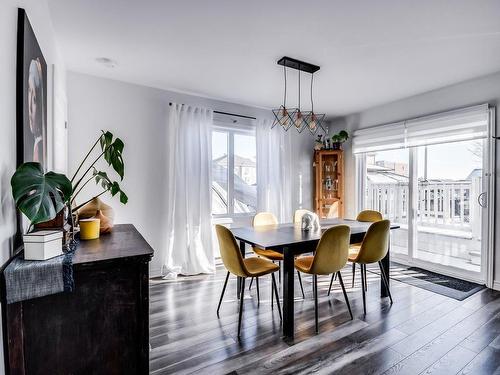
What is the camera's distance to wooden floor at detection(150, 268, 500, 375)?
72.3 inches

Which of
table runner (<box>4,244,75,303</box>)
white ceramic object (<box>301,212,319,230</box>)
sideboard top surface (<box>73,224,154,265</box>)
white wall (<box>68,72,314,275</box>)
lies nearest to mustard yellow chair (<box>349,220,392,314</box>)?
white ceramic object (<box>301,212,319,230</box>)

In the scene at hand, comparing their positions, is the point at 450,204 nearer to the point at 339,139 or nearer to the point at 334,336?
the point at 339,139

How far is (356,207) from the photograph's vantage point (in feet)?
15.5

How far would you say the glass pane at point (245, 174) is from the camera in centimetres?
428

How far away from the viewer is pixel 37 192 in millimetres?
1012

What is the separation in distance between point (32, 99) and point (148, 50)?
1.44m

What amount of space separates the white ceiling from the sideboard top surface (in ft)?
5.19

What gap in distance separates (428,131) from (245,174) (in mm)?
2568

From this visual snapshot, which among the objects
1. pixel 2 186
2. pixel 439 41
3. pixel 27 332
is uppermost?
pixel 439 41

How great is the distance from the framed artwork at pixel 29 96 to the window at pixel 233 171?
8.39 feet

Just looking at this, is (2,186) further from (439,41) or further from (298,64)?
(439,41)

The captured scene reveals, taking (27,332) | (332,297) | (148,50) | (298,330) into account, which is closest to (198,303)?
(298,330)

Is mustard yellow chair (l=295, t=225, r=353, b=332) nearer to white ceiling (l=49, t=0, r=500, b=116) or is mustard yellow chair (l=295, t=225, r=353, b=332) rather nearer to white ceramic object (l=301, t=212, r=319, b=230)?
white ceramic object (l=301, t=212, r=319, b=230)

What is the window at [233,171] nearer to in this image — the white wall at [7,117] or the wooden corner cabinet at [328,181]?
the wooden corner cabinet at [328,181]
